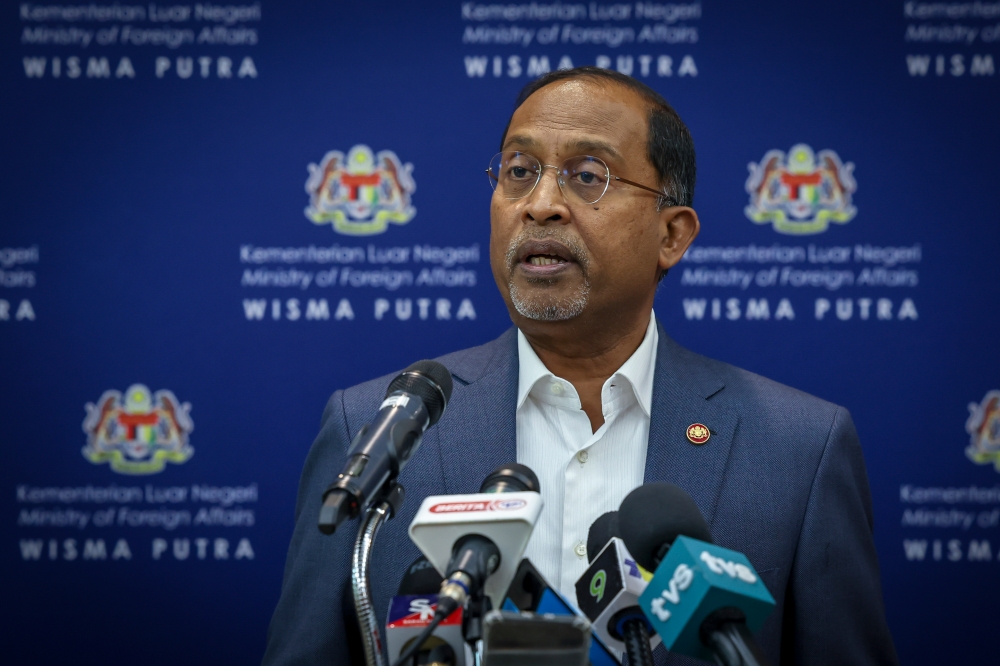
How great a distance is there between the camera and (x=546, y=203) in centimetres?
199

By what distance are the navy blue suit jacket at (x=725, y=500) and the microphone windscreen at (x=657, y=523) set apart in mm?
742

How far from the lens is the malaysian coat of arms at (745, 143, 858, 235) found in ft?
9.36

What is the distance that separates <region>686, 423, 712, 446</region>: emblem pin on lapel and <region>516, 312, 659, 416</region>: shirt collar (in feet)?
0.34

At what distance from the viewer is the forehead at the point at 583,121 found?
203cm

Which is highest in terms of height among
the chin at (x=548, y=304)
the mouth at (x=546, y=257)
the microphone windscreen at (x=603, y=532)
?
the mouth at (x=546, y=257)

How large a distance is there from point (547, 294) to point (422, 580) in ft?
2.98

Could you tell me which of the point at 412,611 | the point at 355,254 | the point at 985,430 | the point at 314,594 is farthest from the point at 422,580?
the point at 985,430

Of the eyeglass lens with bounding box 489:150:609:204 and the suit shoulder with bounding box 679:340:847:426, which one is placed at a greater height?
the eyeglass lens with bounding box 489:150:609:204

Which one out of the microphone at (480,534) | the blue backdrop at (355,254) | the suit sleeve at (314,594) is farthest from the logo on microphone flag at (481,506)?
the blue backdrop at (355,254)

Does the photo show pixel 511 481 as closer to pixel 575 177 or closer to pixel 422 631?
pixel 422 631

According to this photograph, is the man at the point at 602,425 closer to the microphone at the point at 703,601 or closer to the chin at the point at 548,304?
the chin at the point at 548,304

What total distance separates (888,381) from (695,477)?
1234 mm

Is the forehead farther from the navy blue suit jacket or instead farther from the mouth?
the navy blue suit jacket

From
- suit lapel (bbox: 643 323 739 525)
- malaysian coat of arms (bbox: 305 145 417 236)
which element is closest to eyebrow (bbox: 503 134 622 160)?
suit lapel (bbox: 643 323 739 525)
